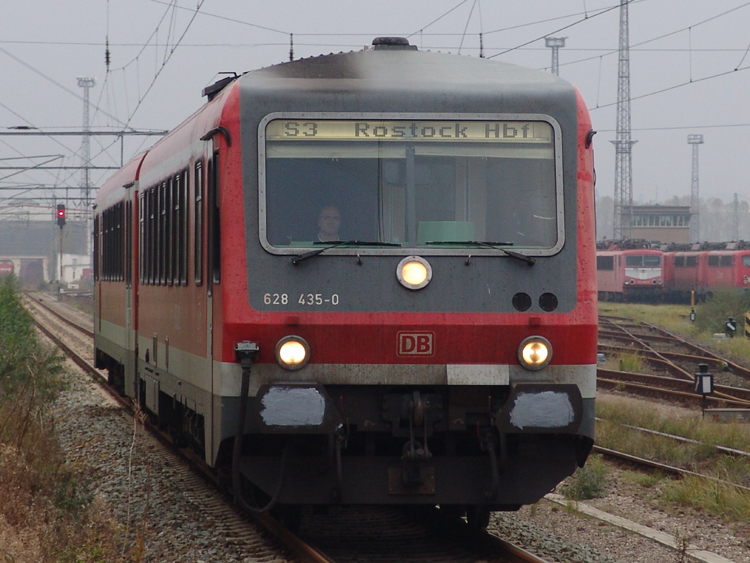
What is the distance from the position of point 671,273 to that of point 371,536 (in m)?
49.0

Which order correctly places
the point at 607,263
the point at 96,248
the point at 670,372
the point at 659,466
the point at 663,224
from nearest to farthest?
the point at 659,466 < the point at 96,248 < the point at 670,372 < the point at 607,263 < the point at 663,224

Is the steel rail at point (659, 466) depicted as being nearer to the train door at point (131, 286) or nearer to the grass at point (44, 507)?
the grass at point (44, 507)

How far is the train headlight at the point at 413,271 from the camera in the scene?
6844 millimetres

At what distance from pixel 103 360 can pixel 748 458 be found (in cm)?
1036

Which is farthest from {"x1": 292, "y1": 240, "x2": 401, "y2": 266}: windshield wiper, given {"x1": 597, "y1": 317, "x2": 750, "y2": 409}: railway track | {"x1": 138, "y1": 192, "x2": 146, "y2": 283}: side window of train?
{"x1": 597, "y1": 317, "x2": 750, "y2": 409}: railway track

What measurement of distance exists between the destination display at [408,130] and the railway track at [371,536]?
2593mm

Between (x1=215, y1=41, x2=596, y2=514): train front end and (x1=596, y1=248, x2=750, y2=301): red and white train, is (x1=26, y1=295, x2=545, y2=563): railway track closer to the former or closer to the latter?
(x1=215, y1=41, x2=596, y2=514): train front end

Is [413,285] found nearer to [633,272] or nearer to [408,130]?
[408,130]

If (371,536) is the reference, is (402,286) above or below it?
above

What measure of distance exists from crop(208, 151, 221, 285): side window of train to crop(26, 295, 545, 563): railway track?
183 cm

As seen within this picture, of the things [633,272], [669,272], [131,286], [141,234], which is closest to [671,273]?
[669,272]

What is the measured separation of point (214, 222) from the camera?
7.14 m

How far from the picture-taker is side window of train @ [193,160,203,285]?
7.83m

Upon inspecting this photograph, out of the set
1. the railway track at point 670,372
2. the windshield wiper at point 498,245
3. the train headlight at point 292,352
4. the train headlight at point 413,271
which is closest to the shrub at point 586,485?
the windshield wiper at point 498,245
